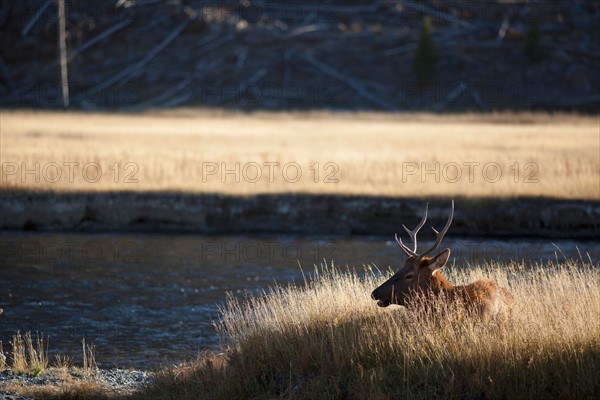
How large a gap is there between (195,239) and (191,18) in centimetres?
4684

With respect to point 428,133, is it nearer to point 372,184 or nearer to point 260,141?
point 260,141

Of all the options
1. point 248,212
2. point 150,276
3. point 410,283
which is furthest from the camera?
point 248,212

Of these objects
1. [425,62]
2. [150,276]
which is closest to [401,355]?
[150,276]

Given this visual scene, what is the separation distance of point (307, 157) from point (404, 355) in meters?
19.5

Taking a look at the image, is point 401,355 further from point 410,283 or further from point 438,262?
point 438,262

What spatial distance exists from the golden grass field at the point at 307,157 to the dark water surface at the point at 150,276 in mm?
2295

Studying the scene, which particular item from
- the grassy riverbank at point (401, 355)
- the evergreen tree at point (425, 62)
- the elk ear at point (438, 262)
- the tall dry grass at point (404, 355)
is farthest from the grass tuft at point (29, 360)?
the evergreen tree at point (425, 62)

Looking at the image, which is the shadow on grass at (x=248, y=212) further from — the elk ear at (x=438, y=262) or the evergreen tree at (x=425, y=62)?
the evergreen tree at (x=425, y=62)

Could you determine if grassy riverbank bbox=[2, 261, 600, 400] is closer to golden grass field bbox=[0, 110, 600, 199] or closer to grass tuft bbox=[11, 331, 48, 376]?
grass tuft bbox=[11, 331, 48, 376]

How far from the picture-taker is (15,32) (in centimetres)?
6850

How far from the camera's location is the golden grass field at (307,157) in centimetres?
2342

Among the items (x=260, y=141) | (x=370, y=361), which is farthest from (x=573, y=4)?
(x=370, y=361)

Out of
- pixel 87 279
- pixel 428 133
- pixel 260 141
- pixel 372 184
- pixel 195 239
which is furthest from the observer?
pixel 428 133

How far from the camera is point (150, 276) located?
58.7ft
